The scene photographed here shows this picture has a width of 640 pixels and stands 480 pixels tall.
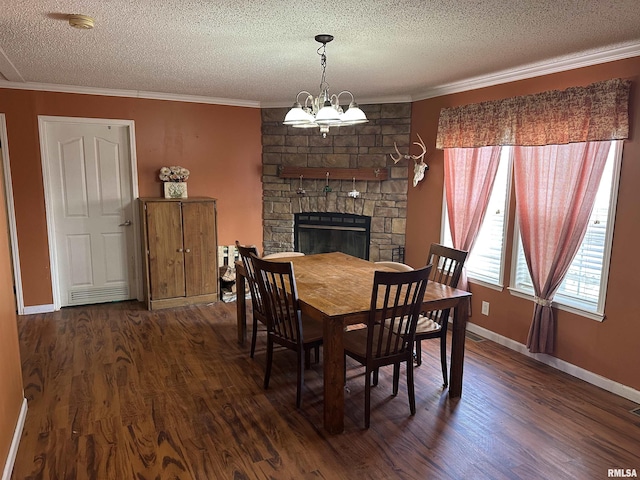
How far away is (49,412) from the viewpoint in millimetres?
2783

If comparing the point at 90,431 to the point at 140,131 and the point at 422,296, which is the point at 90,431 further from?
the point at 140,131

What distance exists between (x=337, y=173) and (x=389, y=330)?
294 centimetres

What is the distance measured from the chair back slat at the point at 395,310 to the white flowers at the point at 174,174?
3119mm

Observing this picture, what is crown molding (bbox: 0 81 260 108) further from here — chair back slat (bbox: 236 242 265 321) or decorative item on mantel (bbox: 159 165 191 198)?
chair back slat (bbox: 236 242 265 321)

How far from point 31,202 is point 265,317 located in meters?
3.03

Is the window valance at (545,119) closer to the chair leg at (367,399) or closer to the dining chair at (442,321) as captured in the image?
the dining chair at (442,321)

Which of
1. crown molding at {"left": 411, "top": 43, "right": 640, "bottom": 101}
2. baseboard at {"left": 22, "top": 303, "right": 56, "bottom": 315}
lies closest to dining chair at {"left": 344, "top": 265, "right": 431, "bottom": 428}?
crown molding at {"left": 411, "top": 43, "right": 640, "bottom": 101}

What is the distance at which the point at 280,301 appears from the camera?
2.85 meters

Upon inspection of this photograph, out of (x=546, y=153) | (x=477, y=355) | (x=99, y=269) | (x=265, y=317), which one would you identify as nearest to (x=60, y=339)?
(x=99, y=269)

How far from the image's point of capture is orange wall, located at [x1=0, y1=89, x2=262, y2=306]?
14.6 ft

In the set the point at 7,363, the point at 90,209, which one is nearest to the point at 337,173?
the point at 90,209

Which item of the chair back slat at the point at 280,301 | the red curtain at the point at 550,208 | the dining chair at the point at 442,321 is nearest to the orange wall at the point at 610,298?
the red curtain at the point at 550,208

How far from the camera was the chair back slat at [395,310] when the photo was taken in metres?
2.50

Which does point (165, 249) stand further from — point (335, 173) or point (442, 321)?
point (442, 321)
